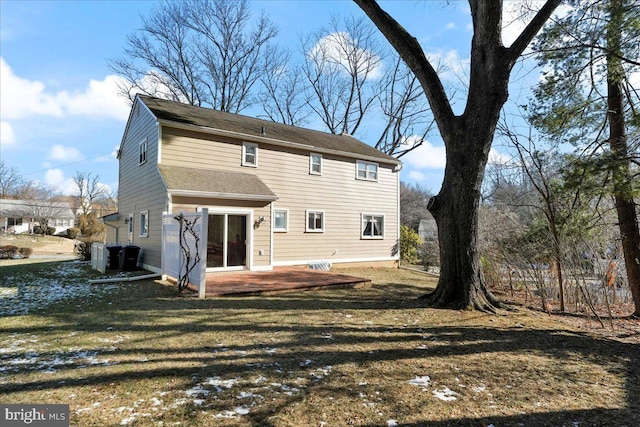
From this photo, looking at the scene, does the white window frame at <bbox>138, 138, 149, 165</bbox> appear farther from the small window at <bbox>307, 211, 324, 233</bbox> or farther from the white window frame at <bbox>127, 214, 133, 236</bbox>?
the small window at <bbox>307, 211, 324, 233</bbox>

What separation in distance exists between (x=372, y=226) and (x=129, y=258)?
33.8ft

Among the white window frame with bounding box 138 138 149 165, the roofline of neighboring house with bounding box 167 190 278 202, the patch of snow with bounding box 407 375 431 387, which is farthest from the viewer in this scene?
the white window frame with bounding box 138 138 149 165

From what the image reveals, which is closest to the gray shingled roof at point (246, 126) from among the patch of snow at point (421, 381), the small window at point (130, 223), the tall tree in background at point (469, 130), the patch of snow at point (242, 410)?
the small window at point (130, 223)

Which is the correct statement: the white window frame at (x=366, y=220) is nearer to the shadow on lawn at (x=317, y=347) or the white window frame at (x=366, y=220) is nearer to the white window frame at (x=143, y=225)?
the shadow on lawn at (x=317, y=347)

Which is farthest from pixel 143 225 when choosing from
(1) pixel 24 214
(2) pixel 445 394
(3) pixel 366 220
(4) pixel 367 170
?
(1) pixel 24 214

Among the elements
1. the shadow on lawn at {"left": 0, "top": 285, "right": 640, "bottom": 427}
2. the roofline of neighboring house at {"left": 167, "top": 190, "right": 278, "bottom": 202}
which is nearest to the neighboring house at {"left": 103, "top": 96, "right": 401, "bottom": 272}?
the roofline of neighboring house at {"left": 167, "top": 190, "right": 278, "bottom": 202}

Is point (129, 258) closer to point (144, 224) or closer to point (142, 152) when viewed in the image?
point (144, 224)

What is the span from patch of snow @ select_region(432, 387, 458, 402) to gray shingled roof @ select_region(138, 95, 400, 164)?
1085cm

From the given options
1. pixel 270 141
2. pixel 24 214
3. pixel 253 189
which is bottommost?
pixel 253 189

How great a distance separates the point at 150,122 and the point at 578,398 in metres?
13.1

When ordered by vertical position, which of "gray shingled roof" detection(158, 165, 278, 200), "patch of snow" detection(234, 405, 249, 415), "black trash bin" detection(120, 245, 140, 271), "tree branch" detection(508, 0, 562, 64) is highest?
"tree branch" detection(508, 0, 562, 64)

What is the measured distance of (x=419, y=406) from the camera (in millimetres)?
2984

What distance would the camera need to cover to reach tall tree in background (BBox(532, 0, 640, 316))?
5.95 metres

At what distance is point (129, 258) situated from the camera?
12.0 meters
